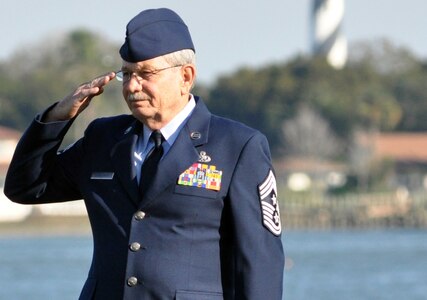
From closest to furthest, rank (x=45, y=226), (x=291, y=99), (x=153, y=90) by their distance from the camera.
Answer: (x=153, y=90)
(x=45, y=226)
(x=291, y=99)

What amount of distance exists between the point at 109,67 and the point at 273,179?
298 ft

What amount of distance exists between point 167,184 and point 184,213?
3.9 inches

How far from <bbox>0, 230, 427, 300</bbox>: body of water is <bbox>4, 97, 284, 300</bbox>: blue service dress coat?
2993cm

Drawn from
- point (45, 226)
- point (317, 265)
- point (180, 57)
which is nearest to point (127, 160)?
point (180, 57)

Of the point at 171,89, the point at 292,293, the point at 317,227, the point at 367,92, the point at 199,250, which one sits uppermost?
the point at 171,89

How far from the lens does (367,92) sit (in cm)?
9662

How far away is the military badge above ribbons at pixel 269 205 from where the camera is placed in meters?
4.93

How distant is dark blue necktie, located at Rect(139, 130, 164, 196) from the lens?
4.92m

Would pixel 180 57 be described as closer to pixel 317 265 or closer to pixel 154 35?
pixel 154 35

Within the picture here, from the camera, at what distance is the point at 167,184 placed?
4902 millimetres

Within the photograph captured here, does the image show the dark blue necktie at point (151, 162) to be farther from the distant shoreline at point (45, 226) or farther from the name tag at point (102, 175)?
the distant shoreline at point (45, 226)

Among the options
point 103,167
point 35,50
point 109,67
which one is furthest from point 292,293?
point 35,50

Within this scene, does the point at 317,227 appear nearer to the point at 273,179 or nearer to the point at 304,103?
the point at 304,103

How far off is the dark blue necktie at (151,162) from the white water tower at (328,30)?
98.1 metres
